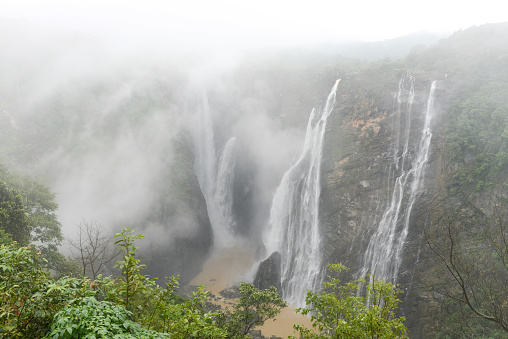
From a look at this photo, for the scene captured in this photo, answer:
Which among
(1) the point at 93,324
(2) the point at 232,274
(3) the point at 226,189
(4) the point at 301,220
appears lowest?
(2) the point at 232,274

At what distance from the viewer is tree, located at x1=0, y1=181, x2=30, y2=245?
1438cm

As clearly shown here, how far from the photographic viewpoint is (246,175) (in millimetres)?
41750

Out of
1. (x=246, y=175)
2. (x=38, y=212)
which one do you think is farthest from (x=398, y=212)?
(x=38, y=212)

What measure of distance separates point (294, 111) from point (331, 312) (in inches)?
1393

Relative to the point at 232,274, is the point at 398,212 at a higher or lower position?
higher

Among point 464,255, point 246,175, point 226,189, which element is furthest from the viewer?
point 226,189

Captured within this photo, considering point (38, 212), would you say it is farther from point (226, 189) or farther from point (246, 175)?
point (246, 175)

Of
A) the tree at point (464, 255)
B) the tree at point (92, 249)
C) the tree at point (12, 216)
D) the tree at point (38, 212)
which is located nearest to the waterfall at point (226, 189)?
the tree at point (92, 249)

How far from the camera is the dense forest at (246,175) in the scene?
46.3 ft

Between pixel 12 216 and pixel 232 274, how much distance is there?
74.7ft

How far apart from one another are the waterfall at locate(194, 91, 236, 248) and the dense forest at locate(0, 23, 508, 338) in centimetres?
45

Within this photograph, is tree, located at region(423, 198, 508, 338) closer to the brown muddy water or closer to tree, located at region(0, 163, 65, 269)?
the brown muddy water

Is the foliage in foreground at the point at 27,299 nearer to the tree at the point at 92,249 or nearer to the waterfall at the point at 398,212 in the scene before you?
the tree at the point at 92,249

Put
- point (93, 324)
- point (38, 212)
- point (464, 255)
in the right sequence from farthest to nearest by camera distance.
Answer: point (38, 212), point (464, 255), point (93, 324)
